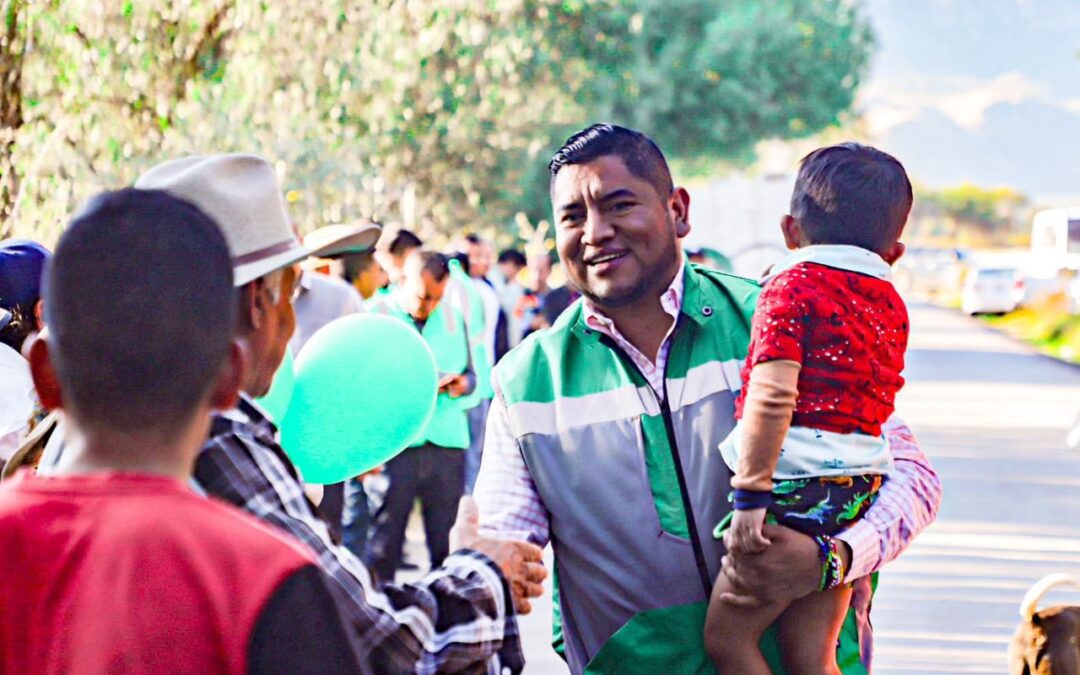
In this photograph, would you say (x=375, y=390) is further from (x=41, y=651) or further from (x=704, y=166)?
(x=704, y=166)

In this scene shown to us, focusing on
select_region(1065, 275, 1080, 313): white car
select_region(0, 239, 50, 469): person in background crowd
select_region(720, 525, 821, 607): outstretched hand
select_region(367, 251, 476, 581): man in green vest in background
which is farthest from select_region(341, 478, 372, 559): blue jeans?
select_region(1065, 275, 1080, 313): white car

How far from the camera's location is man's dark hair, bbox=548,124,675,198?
321cm

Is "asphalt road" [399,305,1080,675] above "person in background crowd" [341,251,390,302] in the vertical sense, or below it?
below

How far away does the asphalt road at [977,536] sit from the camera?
774 centimetres

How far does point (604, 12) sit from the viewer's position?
82.8 feet

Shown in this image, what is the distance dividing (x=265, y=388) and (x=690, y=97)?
27034 millimetres

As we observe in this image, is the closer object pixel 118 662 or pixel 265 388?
pixel 118 662

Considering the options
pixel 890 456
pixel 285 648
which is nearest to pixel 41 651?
pixel 285 648

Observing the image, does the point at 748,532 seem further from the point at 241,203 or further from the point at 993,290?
the point at 993,290

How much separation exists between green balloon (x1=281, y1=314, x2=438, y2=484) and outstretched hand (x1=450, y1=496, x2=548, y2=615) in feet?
0.64

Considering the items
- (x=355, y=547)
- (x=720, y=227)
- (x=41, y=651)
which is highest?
(x=41, y=651)

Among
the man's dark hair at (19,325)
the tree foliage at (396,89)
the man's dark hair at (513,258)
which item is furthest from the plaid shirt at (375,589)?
the man's dark hair at (513,258)

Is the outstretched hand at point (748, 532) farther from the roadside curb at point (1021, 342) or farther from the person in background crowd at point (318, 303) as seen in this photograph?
the roadside curb at point (1021, 342)

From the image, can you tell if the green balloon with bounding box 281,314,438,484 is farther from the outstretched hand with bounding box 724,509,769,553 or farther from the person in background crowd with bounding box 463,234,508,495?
the person in background crowd with bounding box 463,234,508,495
